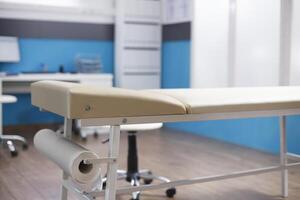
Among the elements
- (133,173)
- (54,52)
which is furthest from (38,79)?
(133,173)

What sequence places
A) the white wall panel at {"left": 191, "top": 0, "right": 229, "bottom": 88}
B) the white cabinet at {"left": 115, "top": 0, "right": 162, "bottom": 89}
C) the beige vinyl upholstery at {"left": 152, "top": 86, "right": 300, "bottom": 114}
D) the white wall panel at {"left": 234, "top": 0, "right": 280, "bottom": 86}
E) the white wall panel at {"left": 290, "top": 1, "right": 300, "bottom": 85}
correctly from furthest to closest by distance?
the white cabinet at {"left": 115, "top": 0, "right": 162, "bottom": 89}
the white wall panel at {"left": 191, "top": 0, "right": 229, "bottom": 88}
the white wall panel at {"left": 234, "top": 0, "right": 280, "bottom": 86}
the white wall panel at {"left": 290, "top": 1, "right": 300, "bottom": 85}
the beige vinyl upholstery at {"left": 152, "top": 86, "right": 300, "bottom": 114}

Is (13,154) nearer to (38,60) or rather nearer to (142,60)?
(38,60)

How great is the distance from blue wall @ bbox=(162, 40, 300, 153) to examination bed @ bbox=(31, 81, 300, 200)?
1767 mm

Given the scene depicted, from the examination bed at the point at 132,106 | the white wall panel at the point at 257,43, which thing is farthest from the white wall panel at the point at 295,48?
the examination bed at the point at 132,106

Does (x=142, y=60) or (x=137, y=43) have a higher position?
(x=137, y=43)

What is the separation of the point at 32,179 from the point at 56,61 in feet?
8.05

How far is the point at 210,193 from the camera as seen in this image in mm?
2850

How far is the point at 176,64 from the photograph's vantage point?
544 centimetres

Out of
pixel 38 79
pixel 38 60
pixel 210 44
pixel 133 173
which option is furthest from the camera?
pixel 38 60

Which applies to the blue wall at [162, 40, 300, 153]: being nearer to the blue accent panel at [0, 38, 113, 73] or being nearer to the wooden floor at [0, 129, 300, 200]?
the wooden floor at [0, 129, 300, 200]

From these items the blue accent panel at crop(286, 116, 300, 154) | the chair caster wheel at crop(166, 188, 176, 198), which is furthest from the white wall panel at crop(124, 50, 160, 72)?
the chair caster wheel at crop(166, 188, 176, 198)

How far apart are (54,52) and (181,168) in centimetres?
255

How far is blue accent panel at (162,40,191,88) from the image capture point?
207 inches

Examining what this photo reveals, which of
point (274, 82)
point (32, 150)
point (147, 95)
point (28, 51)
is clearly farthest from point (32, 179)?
point (28, 51)
